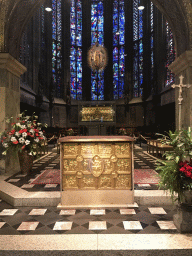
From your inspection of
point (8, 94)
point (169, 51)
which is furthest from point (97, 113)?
point (8, 94)

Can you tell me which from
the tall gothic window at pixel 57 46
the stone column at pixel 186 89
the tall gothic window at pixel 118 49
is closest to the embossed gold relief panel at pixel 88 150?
the stone column at pixel 186 89

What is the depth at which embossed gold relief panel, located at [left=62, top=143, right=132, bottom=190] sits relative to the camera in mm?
3801

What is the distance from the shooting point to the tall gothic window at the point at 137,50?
20.3m

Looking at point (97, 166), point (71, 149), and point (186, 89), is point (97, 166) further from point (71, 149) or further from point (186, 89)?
point (186, 89)

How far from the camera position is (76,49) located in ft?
73.5

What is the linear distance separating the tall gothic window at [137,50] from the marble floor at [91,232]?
17.5m

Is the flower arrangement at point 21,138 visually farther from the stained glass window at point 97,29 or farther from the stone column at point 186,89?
the stained glass window at point 97,29

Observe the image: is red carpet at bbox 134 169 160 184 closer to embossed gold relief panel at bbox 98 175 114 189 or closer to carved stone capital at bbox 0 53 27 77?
embossed gold relief panel at bbox 98 175 114 189

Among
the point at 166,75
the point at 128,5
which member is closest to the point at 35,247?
the point at 166,75

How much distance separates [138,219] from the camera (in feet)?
10.9

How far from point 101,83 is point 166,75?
7.68m

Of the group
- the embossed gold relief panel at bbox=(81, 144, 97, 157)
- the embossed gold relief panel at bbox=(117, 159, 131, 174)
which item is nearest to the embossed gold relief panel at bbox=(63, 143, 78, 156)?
the embossed gold relief panel at bbox=(81, 144, 97, 157)

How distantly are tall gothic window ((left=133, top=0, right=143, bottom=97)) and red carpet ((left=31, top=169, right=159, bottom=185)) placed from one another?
1487 cm

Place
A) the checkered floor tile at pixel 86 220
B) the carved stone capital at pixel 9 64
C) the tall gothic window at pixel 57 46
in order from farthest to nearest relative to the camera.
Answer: the tall gothic window at pixel 57 46 < the carved stone capital at pixel 9 64 < the checkered floor tile at pixel 86 220
